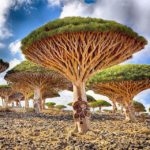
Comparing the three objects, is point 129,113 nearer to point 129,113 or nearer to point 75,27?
point 129,113

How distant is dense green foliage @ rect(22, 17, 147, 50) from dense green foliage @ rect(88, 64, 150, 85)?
940 centimetres

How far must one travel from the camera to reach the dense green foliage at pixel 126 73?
1056 inches

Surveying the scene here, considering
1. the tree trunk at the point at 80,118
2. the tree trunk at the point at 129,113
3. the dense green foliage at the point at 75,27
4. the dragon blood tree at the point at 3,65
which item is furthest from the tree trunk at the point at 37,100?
the dense green foliage at the point at 75,27

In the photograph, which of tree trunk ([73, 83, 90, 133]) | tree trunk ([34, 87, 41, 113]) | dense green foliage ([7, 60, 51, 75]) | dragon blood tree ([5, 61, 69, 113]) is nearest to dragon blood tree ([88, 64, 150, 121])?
dense green foliage ([7, 60, 51, 75])

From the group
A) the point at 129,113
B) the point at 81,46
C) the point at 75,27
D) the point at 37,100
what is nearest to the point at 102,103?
the point at 37,100

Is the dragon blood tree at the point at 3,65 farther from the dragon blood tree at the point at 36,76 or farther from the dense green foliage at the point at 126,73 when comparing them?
the dense green foliage at the point at 126,73

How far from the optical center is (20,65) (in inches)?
1387

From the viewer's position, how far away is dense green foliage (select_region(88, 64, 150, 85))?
26828 millimetres

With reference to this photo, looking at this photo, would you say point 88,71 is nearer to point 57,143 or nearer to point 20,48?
point 20,48

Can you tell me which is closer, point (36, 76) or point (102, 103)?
point (36, 76)

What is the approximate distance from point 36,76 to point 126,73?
12036mm

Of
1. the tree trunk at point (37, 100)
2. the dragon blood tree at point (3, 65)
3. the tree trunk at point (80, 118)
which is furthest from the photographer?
the tree trunk at point (37, 100)

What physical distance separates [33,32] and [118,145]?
8.18m

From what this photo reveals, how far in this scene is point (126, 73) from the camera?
89.0 ft
